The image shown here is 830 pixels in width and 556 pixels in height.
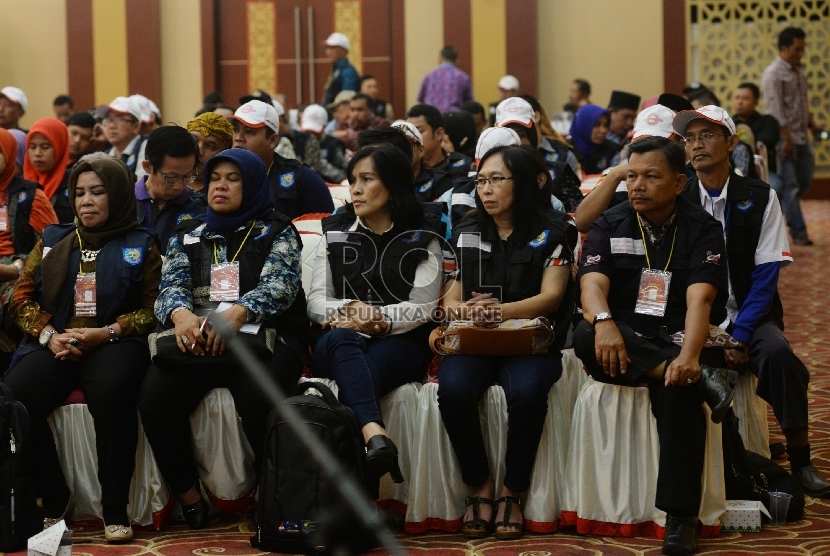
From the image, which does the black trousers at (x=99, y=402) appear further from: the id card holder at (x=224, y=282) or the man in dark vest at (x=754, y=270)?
the man in dark vest at (x=754, y=270)

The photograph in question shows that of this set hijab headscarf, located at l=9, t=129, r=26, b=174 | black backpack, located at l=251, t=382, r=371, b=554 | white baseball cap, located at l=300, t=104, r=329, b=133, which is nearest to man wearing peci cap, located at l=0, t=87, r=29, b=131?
hijab headscarf, located at l=9, t=129, r=26, b=174

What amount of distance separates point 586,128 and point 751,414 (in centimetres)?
402

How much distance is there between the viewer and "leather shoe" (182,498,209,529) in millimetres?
3594

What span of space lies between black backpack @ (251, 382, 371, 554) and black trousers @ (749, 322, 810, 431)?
4.20ft

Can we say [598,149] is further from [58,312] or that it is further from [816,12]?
[816,12]

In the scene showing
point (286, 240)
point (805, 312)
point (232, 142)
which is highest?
point (232, 142)

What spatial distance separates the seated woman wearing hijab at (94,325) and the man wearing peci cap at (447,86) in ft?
24.2

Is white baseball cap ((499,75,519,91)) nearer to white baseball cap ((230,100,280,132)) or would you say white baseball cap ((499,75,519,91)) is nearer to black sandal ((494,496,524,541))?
white baseball cap ((230,100,280,132))

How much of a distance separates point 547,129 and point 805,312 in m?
1.86

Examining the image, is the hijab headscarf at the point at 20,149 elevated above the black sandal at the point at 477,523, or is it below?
above

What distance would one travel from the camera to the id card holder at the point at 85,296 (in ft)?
12.2

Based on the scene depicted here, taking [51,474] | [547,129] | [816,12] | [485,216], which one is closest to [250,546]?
[51,474]

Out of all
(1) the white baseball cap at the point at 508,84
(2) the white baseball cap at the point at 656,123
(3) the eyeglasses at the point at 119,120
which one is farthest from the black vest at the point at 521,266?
(1) the white baseball cap at the point at 508,84

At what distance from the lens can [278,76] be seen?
491 inches
